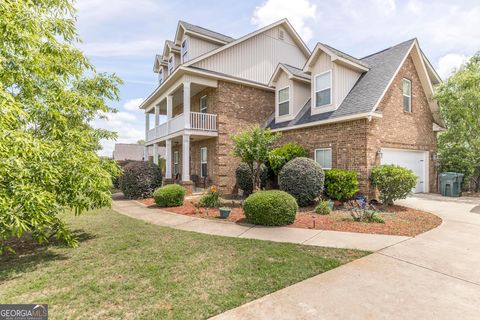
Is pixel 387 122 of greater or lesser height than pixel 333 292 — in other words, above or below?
above

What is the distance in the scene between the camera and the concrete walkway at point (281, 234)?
533 centimetres

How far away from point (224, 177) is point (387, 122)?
847cm

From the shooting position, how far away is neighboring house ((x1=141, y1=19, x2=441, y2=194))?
1045cm

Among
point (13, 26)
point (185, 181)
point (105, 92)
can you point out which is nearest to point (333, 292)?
point (13, 26)

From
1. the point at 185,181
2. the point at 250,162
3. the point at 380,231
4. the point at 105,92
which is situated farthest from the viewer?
the point at 185,181

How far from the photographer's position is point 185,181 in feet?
44.2

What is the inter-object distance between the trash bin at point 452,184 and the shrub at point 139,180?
47.9 ft

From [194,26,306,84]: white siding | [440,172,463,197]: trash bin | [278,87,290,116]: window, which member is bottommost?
[440,172,463,197]: trash bin

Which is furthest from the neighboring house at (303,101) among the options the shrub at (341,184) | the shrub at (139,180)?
the shrub at (139,180)

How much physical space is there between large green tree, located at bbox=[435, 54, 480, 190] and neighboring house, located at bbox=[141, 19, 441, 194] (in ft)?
2.44

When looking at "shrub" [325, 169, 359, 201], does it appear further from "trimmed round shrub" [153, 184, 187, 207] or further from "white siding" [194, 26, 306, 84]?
"white siding" [194, 26, 306, 84]

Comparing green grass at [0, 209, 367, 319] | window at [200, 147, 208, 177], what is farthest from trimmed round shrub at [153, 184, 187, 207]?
window at [200, 147, 208, 177]

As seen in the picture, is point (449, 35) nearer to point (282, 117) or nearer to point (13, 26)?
point (282, 117)

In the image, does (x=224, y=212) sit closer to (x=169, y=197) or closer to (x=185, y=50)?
(x=169, y=197)
